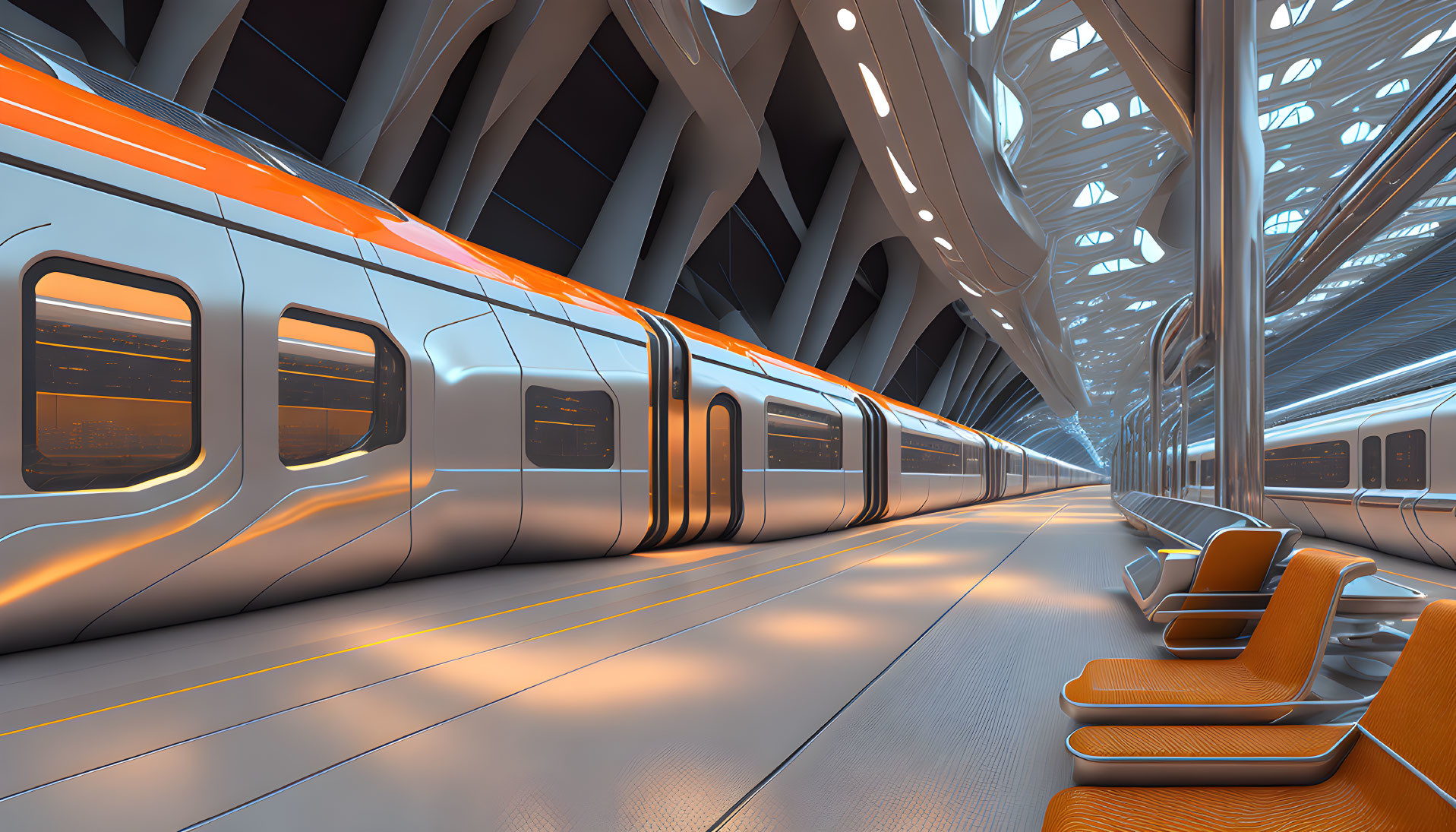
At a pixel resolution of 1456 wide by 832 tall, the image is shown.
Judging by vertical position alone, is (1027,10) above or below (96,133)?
above

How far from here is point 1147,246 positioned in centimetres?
2509

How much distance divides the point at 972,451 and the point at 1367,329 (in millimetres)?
25964

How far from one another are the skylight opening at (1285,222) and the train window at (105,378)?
102ft

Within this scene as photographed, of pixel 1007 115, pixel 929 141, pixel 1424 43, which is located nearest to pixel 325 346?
pixel 929 141

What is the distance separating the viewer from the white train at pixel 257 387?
12.2ft

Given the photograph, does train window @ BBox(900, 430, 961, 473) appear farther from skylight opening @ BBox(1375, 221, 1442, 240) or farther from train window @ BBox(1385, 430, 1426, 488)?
skylight opening @ BBox(1375, 221, 1442, 240)

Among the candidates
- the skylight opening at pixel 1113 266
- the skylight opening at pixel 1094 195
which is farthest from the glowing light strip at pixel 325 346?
the skylight opening at pixel 1113 266

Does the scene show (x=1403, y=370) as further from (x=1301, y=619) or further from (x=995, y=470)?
(x=995, y=470)

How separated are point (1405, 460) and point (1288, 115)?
13.4 metres

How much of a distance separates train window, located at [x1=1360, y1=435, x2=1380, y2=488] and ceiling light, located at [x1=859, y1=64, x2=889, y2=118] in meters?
8.13

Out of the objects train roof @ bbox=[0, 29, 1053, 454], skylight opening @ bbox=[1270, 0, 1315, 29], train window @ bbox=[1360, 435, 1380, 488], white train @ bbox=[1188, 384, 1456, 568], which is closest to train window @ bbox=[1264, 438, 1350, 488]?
white train @ bbox=[1188, 384, 1456, 568]

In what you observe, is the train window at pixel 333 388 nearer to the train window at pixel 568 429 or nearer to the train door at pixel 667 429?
the train window at pixel 568 429

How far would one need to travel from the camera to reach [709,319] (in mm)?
19859

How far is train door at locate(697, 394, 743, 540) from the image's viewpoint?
9.08m
